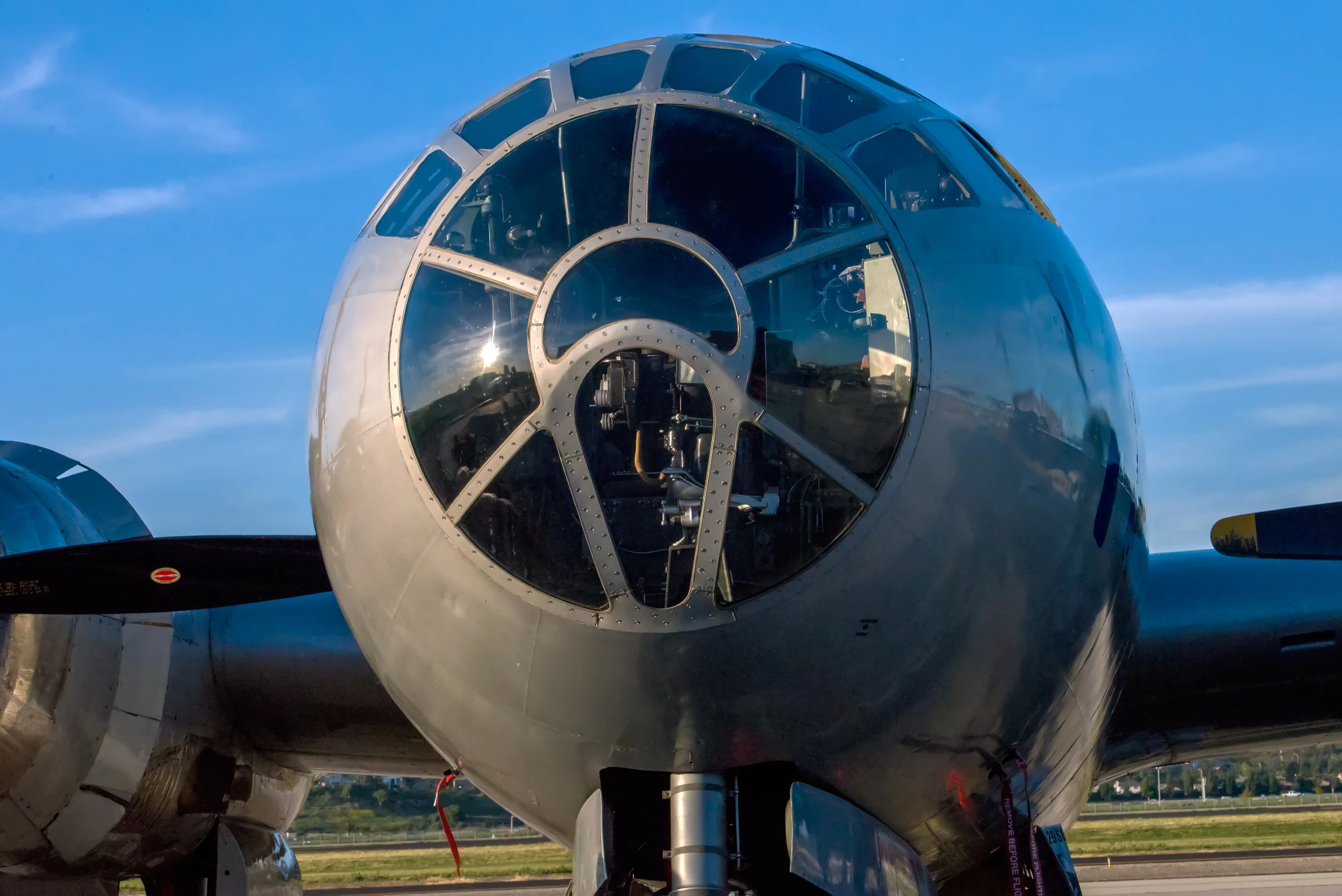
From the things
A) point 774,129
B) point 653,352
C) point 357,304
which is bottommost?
point 653,352

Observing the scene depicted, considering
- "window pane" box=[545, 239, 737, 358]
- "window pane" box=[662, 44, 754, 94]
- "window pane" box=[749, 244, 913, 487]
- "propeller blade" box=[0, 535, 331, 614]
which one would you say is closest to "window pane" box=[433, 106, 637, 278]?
"window pane" box=[545, 239, 737, 358]

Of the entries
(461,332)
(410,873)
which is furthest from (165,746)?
(410,873)

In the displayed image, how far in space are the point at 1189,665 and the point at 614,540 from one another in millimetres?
5091

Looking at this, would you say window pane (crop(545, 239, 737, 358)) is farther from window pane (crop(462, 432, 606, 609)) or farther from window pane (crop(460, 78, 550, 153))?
window pane (crop(460, 78, 550, 153))

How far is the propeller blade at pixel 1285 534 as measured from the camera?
7297mm

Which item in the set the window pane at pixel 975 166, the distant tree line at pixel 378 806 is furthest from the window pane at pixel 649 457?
the distant tree line at pixel 378 806

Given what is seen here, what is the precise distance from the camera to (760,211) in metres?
4.41

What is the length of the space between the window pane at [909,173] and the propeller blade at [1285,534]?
11.0 feet

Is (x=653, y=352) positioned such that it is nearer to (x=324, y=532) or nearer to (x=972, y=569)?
(x=972, y=569)

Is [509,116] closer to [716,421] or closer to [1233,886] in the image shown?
[716,421]

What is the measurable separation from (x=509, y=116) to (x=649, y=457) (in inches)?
58.6

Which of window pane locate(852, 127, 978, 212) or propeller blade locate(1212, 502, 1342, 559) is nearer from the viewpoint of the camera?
window pane locate(852, 127, 978, 212)

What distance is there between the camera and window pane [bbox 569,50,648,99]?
4.83 m

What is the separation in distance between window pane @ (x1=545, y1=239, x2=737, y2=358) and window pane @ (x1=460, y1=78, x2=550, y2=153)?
32.1 inches
